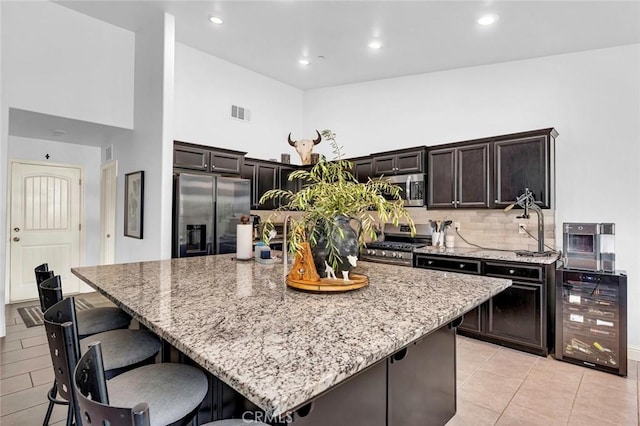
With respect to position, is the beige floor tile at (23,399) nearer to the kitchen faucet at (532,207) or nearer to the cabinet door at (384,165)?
the cabinet door at (384,165)

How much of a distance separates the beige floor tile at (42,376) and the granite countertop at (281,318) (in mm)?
1273

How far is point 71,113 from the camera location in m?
4.24

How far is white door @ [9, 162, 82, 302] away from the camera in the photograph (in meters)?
5.24

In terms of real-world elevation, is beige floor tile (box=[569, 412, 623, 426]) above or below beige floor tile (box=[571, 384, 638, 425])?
below

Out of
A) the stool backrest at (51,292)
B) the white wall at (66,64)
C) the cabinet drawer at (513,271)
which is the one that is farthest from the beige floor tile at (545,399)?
the white wall at (66,64)

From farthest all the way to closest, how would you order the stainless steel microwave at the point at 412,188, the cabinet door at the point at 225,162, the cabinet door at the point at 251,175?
the cabinet door at the point at 251,175 < the cabinet door at the point at 225,162 < the stainless steel microwave at the point at 412,188

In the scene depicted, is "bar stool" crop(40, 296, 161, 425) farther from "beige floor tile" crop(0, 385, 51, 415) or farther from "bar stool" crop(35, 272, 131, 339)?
"beige floor tile" crop(0, 385, 51, 415)

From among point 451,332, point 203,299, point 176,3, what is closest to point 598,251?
point 451,332

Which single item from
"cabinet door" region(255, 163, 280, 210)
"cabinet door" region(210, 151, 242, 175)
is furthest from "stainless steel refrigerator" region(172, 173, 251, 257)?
"cabinet door" region(255, 163, 280, 210)

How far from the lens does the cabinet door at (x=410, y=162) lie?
14.8 ft

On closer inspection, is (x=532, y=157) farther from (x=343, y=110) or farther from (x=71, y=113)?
(x=71, y=113)

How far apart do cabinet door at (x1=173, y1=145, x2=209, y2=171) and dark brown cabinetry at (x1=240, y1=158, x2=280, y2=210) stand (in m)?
0.63

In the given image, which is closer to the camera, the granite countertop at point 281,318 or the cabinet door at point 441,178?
the granite countertop at point 281,318

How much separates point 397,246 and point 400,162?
45.0 inches
